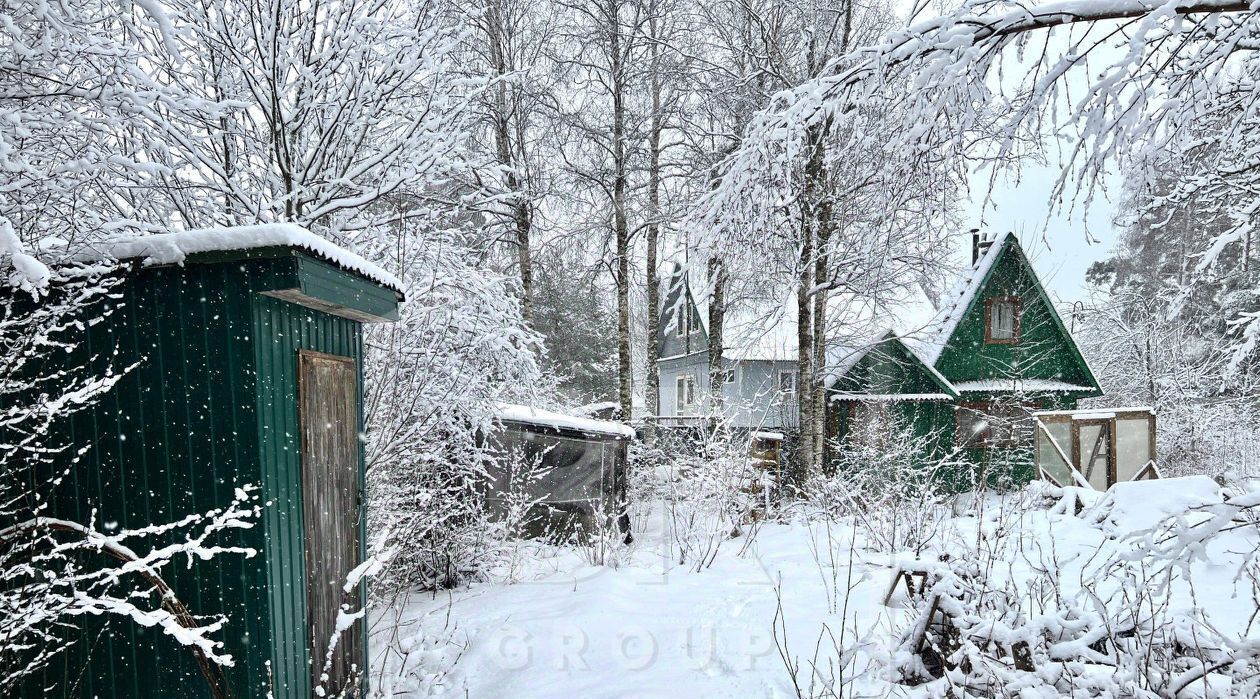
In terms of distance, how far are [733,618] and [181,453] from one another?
3.58 m

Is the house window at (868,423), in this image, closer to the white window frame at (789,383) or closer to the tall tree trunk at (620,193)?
the white window frame at (789,383)

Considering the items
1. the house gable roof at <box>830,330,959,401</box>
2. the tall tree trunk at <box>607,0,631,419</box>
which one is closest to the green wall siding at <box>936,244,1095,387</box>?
the house gable roof at <box>830,330,959,401</box>

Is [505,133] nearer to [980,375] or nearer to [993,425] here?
[980,375]

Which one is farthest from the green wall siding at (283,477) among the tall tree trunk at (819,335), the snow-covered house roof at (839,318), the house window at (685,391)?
the house window at (685,391)

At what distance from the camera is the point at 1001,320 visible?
15656 mm

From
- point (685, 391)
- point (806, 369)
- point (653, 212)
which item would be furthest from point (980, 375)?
point (685, 391)

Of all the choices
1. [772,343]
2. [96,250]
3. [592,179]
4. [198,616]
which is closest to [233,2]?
[96,250]

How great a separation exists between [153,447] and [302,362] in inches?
29.6

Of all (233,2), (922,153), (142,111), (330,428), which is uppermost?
(233,2)

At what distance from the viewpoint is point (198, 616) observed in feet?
10.1

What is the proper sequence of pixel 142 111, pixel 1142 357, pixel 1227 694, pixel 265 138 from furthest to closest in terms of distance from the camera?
pixel 1142 357, pixel 265 138, pixel 142 111, pixel 1227 694

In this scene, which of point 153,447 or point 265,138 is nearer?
point 153,447

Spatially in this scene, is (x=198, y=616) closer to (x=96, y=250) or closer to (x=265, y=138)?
(x=96, y=250)

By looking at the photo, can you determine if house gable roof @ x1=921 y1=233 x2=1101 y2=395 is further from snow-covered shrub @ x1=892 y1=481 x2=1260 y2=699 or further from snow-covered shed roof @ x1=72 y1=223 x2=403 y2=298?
snow-covered shed roof @ x1=72 y1=223 x2=403 y2=298
